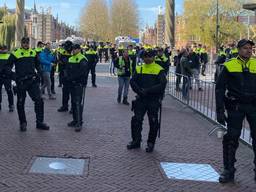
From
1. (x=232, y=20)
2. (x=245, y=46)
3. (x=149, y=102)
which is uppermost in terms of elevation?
(x=232, y=20)

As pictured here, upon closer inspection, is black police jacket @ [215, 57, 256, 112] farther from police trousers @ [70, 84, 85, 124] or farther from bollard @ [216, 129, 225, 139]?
police trousers @ [70, 84, 85, 124]

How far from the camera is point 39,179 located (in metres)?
6.36

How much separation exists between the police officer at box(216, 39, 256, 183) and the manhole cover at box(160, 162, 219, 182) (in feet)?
1.07

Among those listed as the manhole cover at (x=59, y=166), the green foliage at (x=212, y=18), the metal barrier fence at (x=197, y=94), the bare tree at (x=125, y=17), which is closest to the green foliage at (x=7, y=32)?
the green foliage at (x=212, y=18)

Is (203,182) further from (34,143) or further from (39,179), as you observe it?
(34,143)

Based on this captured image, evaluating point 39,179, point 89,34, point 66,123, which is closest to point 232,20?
point 89,34

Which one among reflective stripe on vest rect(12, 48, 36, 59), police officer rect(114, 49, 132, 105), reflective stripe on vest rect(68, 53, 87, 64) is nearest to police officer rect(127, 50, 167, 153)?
reflective stripe on vest rect(68, 53, 87, 64)

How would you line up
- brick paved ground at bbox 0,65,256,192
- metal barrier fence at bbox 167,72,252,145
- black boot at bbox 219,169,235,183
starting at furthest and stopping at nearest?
metal barrier fence at bbox 167,72,252,145 < black boot at bbox 219,169,235,183 < brick paved ground at bbox 0,65,256,192

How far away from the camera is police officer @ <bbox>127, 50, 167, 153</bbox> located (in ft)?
27.0

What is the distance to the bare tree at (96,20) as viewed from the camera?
3965 inches

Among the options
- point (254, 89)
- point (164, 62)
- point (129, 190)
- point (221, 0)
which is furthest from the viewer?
point (221, 0)

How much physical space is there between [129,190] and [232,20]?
6624 cm

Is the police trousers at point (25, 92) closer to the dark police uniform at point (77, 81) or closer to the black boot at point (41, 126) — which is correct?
the black boot at point (41, 126)

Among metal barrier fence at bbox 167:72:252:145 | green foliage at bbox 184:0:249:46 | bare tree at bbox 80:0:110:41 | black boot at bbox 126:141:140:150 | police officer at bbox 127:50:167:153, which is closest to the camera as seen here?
police officer at bbox 127:50:167:153
